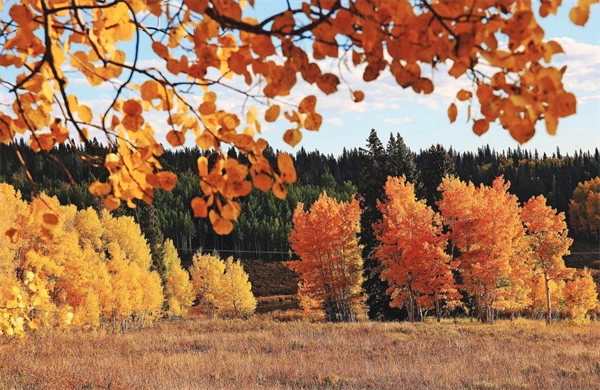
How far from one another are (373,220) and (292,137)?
28568mm

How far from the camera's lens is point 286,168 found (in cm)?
169

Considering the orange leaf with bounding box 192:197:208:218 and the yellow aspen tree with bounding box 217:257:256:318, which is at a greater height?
the orange leaf with bounding box 192:197:208:218

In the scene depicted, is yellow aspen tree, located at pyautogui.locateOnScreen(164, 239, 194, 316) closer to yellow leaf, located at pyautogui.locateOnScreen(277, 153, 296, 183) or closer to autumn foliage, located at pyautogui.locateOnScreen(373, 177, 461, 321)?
autumn foliage, located at pyautogui.locateOnScreen(373, 177, 461, 321)

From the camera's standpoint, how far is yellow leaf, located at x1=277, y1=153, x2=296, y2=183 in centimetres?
165

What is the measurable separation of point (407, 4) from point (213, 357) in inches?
586

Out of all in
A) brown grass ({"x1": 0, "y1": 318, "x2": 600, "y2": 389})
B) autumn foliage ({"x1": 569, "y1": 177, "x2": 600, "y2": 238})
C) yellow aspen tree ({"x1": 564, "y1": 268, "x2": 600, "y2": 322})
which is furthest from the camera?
autumn foliage ({"x1": 569, "y1": 177, "x2": 600, "y2": 238})

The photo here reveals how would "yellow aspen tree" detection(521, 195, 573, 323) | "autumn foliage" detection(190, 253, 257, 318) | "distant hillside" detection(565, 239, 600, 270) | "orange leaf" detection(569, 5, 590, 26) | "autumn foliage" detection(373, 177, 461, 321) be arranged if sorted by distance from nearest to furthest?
"orange leaf" detection(569, 5, 590, 26) → "autumn foliage" detection(373, 177, 461, 321) → "yellow aspen tree" detection(521, 195, 573, 323) → "autumn foliage" detection(190, 253, 257, 318) → "distant hillside" detection(565, 239, 600, 270)

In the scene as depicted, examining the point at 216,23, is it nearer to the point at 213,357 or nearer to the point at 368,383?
the point at 368,383

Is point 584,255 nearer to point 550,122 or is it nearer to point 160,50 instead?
point 550,122

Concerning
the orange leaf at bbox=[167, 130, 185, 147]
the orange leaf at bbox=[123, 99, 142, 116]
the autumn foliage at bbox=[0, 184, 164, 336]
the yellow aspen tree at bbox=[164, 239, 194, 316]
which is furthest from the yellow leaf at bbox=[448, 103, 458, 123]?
the yellow aspen tree at bbox=[164, 239, 194, 316]

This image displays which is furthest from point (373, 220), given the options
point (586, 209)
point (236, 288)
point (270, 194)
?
point (586, 209)

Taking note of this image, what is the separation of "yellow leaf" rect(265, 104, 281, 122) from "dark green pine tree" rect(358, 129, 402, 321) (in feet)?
89.5

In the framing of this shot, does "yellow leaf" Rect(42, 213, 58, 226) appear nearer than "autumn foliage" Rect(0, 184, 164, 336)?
Yes

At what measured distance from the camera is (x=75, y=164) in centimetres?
13950
